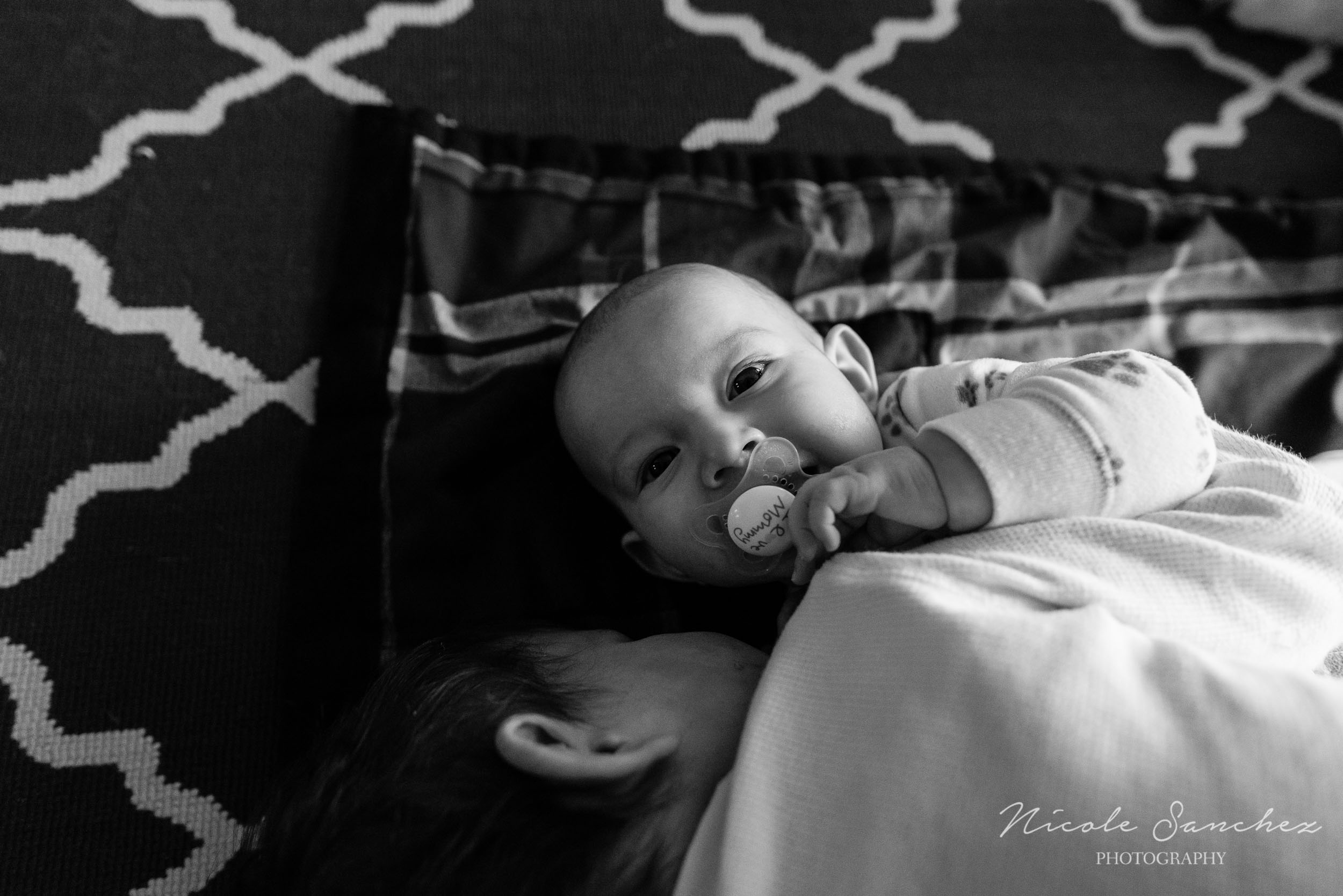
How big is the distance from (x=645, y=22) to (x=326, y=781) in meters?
1.13

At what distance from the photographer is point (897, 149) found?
140cm

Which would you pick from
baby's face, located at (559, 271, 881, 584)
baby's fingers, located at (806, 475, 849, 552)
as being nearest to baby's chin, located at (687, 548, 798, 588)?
baby's face, located at (559, 271, 881, 584)

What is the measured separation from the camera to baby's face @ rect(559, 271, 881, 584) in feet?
2.99

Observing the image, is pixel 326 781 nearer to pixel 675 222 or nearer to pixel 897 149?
pixel 675 222

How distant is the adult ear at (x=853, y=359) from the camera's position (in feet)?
3.54

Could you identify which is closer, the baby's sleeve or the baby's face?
the baby's sleeve

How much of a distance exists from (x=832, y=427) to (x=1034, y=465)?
0.62 feet

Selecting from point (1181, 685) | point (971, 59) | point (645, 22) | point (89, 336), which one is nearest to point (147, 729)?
point (89, 336)

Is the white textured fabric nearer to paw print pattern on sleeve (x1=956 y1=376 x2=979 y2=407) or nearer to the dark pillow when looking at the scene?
paw print pattern on sleeve (x1=956 y1=376 x2=979 y2=407)

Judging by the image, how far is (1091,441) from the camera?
81cm

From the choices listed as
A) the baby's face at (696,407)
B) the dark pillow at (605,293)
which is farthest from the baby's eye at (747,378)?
the dark pillow at (605,293)

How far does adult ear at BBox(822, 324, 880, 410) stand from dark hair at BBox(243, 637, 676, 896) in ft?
1.59

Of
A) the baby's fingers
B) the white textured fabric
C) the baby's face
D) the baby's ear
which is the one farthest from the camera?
the baby's ear

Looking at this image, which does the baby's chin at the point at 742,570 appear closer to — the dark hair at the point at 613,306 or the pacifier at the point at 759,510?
the pacifier at the point at 759,510
